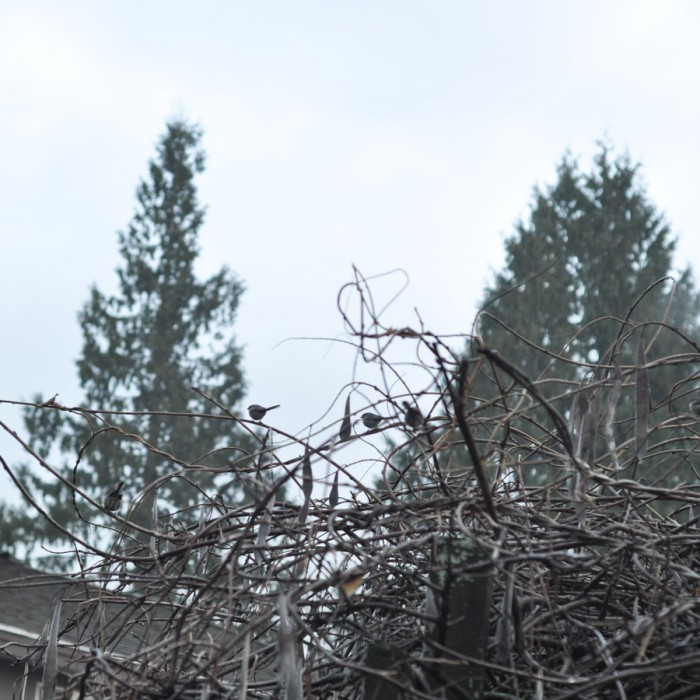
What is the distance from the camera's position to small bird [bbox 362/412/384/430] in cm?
191

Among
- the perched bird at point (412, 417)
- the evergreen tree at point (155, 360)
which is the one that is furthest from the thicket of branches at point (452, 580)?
the evergreen tree at point (155, 360)

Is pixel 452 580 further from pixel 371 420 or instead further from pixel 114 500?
pixel 114 500

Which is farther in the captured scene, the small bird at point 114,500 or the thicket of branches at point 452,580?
the small bird at point 114,500

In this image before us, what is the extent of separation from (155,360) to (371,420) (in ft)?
99.7

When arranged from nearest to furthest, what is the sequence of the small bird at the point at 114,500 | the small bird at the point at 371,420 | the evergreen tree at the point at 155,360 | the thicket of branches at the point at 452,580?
the thicket of branches at the point at 452,580 < the small bird at the point at 371,420 < the small bird at the point at 114,500 < the evergreen tree at the point at 155,360

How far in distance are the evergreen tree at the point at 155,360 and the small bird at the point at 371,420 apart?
85.6 feet

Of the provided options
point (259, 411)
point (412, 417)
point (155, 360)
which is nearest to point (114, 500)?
point (259, 411)

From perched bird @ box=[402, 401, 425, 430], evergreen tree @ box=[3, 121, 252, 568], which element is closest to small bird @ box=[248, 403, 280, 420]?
perched bird @ box=[402, 401, 425, 430]

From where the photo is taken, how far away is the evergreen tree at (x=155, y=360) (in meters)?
28.8

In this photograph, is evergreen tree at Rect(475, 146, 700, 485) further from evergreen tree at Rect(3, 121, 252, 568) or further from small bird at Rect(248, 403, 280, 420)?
small bird at Rect(248, 403, 280, 420)

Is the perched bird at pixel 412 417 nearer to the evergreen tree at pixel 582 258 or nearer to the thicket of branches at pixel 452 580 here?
the thicket of branches at pixel 452 580

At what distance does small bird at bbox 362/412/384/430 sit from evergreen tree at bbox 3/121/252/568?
26.1m

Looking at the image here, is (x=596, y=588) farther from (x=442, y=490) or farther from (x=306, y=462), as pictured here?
(x=306, y=462)

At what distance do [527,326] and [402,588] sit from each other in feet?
96.2
